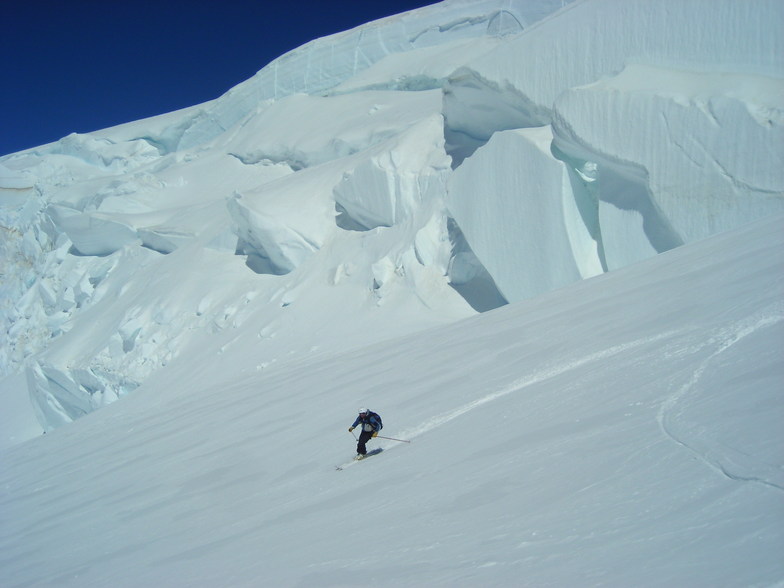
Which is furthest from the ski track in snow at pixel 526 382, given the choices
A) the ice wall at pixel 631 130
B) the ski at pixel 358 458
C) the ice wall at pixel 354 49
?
the ice wall at pixel 354 49

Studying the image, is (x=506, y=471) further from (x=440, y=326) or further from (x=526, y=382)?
(x=440, y=326)

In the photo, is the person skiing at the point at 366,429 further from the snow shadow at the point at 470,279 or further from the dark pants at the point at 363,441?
the snow shadow at the point at 470,279

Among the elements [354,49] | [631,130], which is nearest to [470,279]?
[631,130]

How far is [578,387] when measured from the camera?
4199 mm

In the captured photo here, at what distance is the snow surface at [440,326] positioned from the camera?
279 centimetres

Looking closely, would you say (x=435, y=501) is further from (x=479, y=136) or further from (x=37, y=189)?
(x=37, y=189)

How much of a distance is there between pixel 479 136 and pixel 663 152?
518cm

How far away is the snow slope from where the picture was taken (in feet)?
7.65

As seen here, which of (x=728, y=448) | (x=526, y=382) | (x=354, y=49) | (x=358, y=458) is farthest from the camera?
(x=354, y=49)

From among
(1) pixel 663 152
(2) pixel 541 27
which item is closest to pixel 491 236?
(1) pixel 663 152

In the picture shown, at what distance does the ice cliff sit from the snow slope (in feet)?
7.03

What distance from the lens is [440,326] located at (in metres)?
11.0

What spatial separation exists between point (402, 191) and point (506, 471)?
11.0 m

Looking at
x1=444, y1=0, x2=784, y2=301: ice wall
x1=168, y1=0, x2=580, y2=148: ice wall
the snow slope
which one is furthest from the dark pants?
x1=168, y1=0, x2=580, y2=148: ice wall
